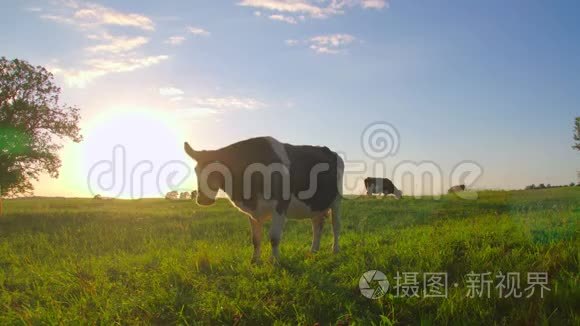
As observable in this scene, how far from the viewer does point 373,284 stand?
22.8ft

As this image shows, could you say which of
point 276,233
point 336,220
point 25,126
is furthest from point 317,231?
point 25,126

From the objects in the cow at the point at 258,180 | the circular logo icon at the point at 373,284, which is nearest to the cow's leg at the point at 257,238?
the cow at the point at 258,180

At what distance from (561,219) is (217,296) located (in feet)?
28.2

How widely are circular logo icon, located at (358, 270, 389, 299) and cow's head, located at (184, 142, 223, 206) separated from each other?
3806 millimetres

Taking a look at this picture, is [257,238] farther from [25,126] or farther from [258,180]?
[25,126]

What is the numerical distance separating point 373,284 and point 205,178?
4310 mm

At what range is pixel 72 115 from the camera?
31766mm

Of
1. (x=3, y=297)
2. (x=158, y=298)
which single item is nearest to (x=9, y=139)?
(x=3, y=297)

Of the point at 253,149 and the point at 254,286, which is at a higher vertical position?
the point at 253,149

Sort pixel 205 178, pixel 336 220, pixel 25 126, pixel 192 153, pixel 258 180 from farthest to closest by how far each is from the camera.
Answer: pixel 25 126
pixel 336 220
pixel 192 153
pixel 205 178
pixel 258 180

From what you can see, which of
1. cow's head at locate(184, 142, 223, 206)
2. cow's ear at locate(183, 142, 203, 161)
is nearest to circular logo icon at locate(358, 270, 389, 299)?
cow's head at locate(184, 142, 223, 206)

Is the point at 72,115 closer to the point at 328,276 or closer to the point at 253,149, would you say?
the point at 253,149

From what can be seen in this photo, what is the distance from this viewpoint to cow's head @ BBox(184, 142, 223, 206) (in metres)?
9.58

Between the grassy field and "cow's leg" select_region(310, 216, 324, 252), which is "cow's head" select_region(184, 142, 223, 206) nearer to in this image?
the grassy field
